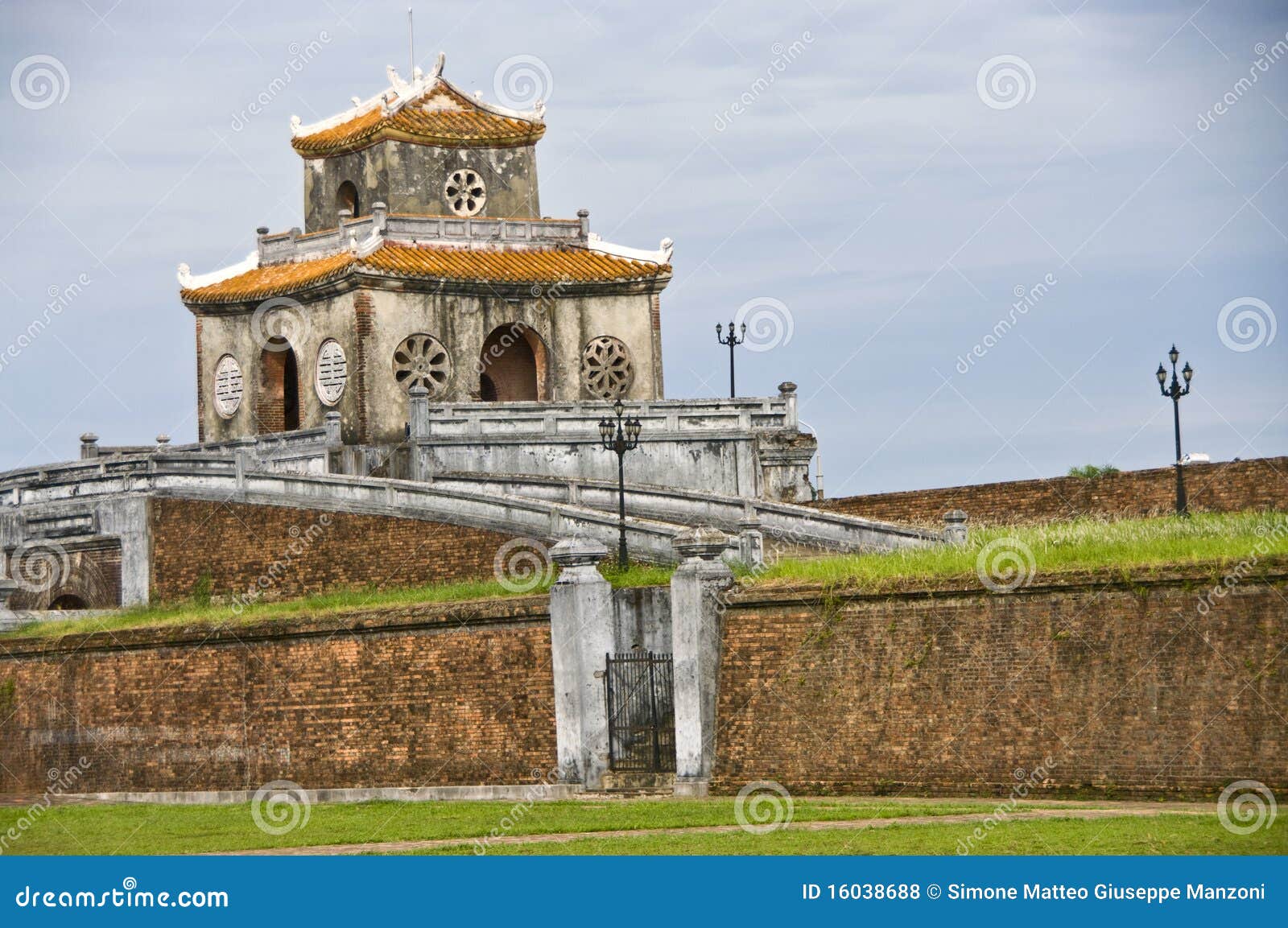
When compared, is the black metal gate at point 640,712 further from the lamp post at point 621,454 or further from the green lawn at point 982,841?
the green lawn at point 982,841

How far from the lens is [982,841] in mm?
21109

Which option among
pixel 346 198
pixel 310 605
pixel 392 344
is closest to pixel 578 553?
pixel 310 605

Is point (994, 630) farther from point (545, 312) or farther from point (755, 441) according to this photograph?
point (545, 312)

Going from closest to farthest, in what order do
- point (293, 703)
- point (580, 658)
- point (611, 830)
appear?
point (611, 830), point (580, 658), point (293, 703)

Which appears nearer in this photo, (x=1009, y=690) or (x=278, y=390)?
(x=1009, y=690)

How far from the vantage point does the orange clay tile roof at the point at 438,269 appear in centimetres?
4325

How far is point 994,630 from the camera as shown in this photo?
85.5 feet

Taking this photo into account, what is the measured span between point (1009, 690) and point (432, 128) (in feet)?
81.8

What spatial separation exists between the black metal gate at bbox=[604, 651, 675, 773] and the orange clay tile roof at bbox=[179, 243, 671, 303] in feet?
53.2

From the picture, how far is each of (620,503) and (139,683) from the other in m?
8.68

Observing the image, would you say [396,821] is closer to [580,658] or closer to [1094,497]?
[580,658]

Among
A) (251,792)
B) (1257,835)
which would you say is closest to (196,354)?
(251,792)

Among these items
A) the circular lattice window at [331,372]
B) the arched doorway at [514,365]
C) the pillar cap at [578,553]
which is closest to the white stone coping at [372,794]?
the pillar cap at [578,553]

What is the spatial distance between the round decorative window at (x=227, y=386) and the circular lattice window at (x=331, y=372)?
2.95 metres
